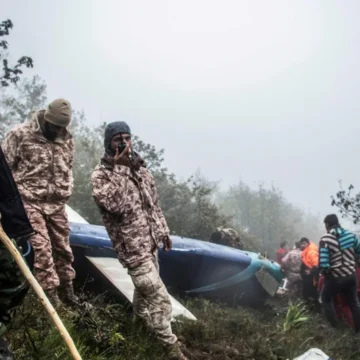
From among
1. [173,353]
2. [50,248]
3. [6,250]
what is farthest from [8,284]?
[173,353]

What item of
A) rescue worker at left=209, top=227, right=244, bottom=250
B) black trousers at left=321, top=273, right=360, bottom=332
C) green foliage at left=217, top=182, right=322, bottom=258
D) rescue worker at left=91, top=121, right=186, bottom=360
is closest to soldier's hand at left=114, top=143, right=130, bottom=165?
rescue worker at left=91, top=121, right=186, bottom=360

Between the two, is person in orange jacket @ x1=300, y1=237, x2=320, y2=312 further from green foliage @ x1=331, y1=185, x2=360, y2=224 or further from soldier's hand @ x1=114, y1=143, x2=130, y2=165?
soldier's hand @ x1=114, y1=143, x2=130, y2=165

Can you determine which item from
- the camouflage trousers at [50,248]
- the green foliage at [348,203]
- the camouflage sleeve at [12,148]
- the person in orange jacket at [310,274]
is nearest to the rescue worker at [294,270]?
the person in orange jacket at [310,274]

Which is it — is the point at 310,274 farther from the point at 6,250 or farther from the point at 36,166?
the point at 6,250

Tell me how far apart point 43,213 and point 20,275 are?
190 centimetres

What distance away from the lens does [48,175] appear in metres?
4.06

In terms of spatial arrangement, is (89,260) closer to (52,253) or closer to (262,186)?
(52,253)

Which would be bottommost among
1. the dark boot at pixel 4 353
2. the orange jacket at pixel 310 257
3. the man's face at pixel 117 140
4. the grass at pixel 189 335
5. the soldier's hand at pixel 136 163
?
the grass at pixel 189 335

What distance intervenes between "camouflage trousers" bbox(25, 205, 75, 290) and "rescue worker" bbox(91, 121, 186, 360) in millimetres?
555

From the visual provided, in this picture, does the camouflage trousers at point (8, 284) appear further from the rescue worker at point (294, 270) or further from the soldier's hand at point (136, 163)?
the rescue worker at point (294, 270)

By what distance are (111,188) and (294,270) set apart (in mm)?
7782

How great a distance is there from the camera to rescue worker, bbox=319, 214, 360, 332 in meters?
6.47

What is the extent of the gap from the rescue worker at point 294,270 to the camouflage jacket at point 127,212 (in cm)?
722

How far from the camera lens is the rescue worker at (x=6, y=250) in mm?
2037
